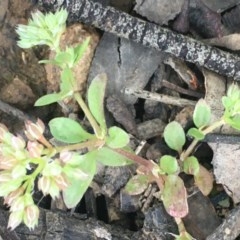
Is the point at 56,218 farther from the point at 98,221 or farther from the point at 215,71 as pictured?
the point at 215,71

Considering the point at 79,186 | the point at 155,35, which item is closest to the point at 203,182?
the point at 79,186

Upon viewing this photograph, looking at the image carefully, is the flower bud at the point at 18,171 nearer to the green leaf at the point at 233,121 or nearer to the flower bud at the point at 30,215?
the flower bud at the point at 30,215

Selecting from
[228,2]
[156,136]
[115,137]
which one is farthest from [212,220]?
[228,2]

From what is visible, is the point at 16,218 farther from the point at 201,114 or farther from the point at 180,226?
the point at 201,114

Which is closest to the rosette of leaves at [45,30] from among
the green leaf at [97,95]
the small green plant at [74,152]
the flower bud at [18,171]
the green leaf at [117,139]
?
the small green plant at [74,152]

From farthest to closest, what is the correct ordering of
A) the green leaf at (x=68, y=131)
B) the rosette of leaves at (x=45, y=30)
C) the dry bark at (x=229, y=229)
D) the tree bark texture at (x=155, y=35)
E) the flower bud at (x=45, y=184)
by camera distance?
the tree bark texture at (x=155, y=35), the dry bark at (x=229, y=229), the green leaf at (x=68, y=131), the rosette of leaves at (x=45, y=30), the flower bud at (x=45, y=184)
